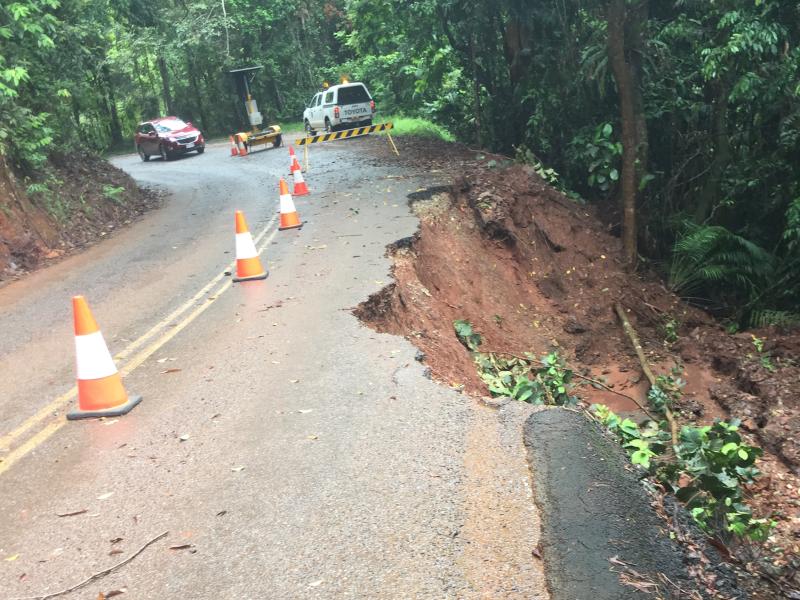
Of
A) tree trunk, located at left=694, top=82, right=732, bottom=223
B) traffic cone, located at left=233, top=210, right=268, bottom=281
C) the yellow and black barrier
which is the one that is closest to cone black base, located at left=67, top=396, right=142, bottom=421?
traffic cone, located at left=233, top=210, right=268, bottom=281

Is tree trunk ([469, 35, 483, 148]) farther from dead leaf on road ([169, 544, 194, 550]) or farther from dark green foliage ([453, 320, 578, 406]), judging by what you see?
dead leaf on road ([169, 544, 194, 550])

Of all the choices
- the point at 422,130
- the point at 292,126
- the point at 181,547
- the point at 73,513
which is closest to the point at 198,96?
the point at 292,126

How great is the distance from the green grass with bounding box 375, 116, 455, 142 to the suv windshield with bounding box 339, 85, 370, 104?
5.84 feet

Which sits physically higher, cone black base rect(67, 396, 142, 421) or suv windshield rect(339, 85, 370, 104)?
suv windshield rect(339, 85, 370, 104)

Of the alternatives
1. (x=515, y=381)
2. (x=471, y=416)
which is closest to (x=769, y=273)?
(x=515, y=381)

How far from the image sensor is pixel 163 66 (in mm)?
43438

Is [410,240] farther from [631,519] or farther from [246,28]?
[246,28]

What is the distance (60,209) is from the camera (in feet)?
48.1

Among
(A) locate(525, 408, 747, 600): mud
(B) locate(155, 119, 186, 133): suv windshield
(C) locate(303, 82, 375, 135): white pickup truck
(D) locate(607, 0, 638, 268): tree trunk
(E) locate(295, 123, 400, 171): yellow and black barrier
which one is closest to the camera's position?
(A) locate(525, 408, 747, 600): mud

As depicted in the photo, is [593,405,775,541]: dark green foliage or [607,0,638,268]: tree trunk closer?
[593,405,775,541]: dark green foliage

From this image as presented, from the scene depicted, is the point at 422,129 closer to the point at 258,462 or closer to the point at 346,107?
the point at 346,107

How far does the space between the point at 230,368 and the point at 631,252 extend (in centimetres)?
930

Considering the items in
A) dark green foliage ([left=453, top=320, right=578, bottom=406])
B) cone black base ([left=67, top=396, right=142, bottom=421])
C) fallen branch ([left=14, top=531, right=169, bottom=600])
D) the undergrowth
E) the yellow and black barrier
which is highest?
the yellow and black barrier

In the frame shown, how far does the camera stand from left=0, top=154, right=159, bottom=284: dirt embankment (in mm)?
12539
